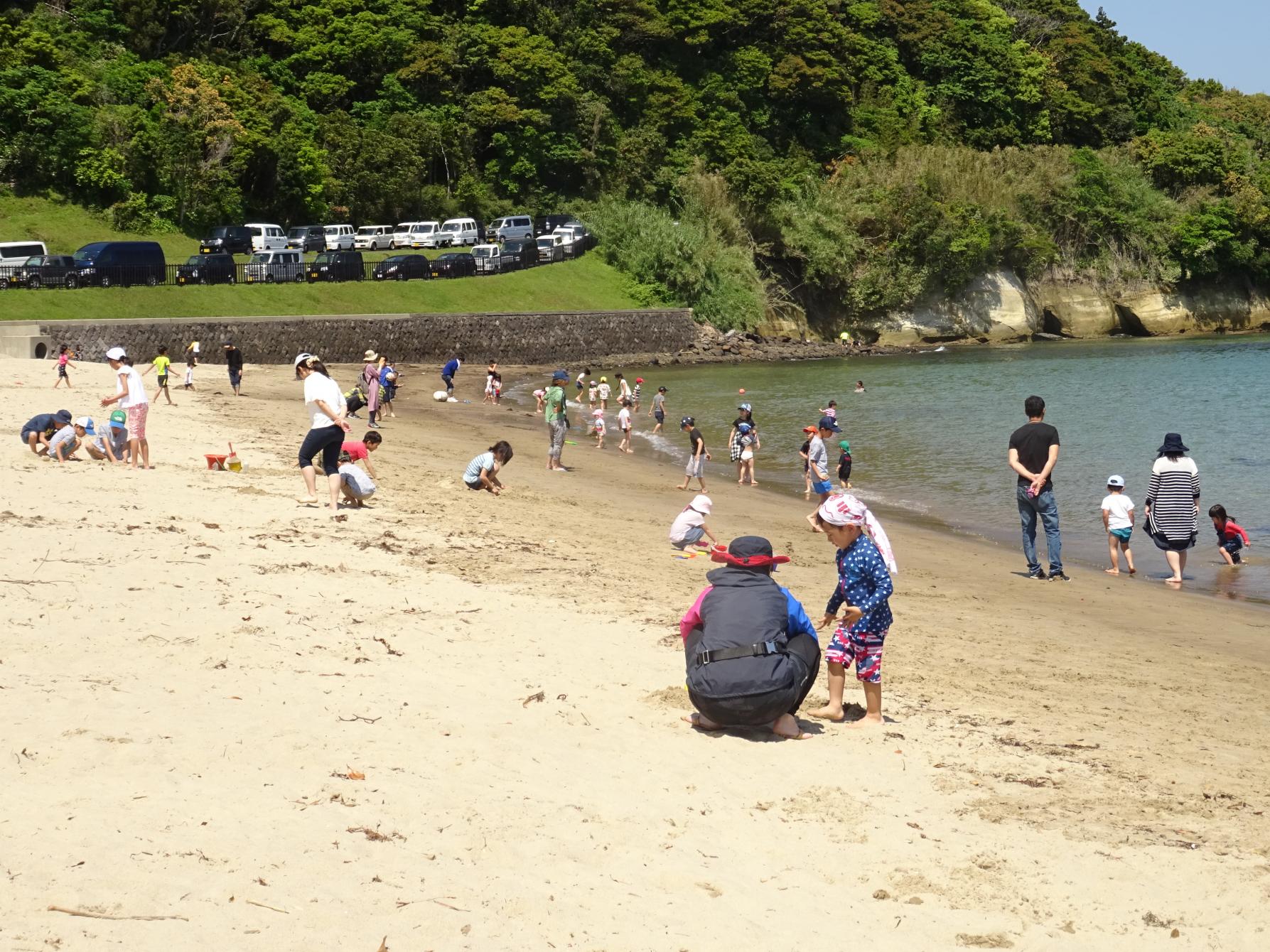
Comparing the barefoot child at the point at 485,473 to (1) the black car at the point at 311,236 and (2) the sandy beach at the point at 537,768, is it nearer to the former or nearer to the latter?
(2) the sandy beach at the point at 537,768

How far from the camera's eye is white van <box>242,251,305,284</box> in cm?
4684

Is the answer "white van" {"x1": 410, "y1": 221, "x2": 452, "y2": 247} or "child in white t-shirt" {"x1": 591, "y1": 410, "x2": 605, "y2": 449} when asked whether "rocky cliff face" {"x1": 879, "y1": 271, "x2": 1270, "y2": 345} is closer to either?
"white van" {"x1": 410, "y1": 221, "x2": 452, "y2": 247}

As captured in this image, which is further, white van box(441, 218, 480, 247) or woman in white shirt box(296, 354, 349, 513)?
white van box(441, 218, 480, 247)

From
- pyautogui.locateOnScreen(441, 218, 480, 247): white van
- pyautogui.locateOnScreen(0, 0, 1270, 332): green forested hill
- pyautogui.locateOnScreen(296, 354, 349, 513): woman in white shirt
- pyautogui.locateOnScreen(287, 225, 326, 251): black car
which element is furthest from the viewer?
pyautogui.locateOnScreen(441, 218, 480, 247): white van

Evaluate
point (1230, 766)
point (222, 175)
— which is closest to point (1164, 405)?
point (1230, 766)

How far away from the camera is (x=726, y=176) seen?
7138 cm

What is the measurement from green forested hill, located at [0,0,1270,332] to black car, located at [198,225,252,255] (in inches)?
99.3

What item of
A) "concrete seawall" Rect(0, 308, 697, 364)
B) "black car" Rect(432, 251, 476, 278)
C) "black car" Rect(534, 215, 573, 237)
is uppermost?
"black car" Rect(534, 215, 573, 237)

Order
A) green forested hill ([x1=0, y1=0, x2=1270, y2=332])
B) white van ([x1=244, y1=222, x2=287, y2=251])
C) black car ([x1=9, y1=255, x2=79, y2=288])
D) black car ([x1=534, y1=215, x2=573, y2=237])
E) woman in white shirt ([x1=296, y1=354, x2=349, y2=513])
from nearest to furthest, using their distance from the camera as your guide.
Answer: woman in white shirt ([x1=296, y1=354, x2=349, y2=513]), black car ([x1=9, y1=255, x2=79, y2=288]), white van ([x1=244, y1=222, x2=287, y2=251]), green forested hill ([x1=0, y1=0, x2=1270, y2=332]), black car ([x1=534, y1=215, x2=573, y2=237])

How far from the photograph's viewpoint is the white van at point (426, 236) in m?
60.6

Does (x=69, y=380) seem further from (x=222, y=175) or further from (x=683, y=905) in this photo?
(x=222, y=175)

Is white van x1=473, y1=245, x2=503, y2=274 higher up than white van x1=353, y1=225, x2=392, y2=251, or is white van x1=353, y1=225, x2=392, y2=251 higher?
white van x1=353, y1=225, x2=392, y2=251

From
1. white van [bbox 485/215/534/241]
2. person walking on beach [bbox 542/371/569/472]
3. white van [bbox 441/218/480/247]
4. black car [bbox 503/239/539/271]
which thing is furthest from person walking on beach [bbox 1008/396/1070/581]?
white van [bbox 485/215/534/241]

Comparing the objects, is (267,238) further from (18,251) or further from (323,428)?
(323,428)
